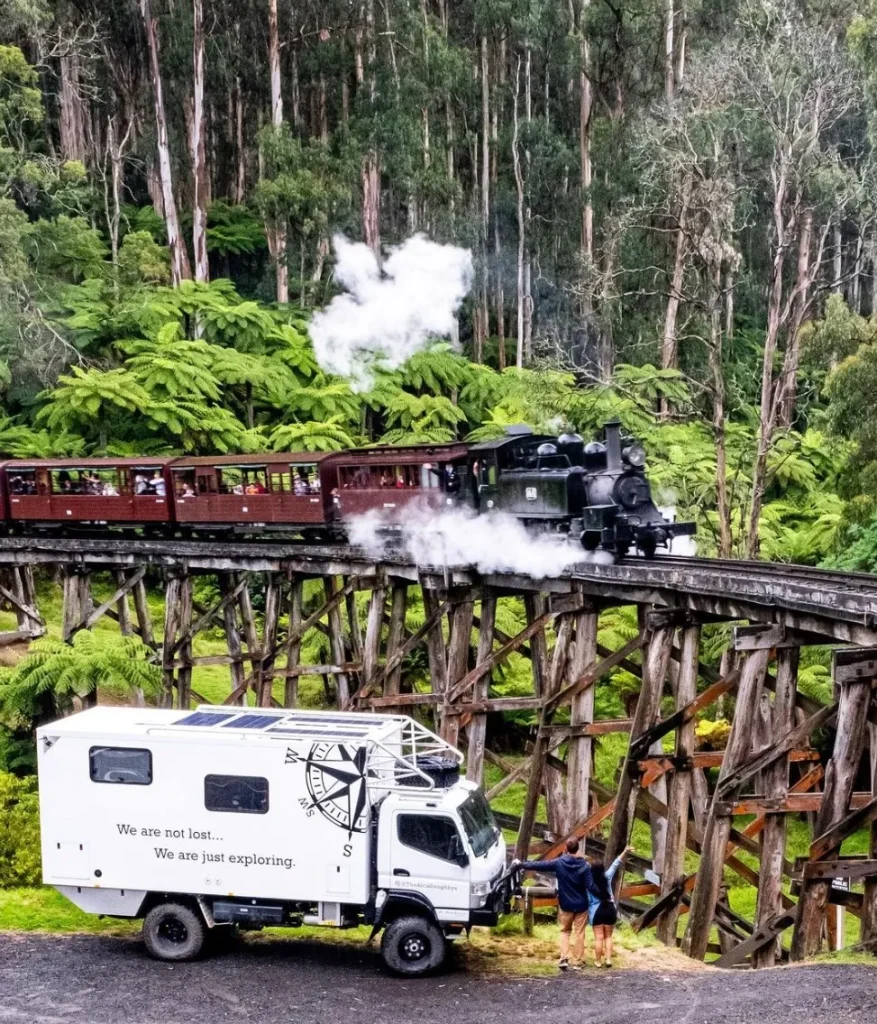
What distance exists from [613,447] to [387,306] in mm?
21350

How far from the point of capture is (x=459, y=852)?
440 inches

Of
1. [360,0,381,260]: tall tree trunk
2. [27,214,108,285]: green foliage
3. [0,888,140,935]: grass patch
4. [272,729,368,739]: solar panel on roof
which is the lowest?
[0,888,140,935]: grass patch

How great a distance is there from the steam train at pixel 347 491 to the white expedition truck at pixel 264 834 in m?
6.71

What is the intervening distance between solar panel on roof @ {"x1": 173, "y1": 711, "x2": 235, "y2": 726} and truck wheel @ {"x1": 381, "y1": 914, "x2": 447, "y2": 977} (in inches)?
101

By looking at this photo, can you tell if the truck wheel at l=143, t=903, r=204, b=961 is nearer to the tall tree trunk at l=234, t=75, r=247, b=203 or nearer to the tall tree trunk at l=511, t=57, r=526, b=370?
the tall tree trunk at l=511, t=57, r=526, b=370

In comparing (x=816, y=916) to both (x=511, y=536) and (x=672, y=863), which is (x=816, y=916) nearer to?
(x=672, y=863)

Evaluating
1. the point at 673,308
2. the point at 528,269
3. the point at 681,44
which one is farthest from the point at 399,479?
the point at 681,44

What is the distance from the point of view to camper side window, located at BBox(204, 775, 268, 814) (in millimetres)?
11273

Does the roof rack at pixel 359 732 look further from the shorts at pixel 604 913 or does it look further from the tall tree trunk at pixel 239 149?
the tall tree trunk at pixel 239 149

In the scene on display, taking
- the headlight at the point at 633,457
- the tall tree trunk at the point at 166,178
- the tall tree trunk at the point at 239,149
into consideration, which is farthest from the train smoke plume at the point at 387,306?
the headlight at the point at 633,457

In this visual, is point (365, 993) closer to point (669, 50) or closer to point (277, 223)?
point (277, 223)

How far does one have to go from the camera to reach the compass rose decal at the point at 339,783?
1117cm

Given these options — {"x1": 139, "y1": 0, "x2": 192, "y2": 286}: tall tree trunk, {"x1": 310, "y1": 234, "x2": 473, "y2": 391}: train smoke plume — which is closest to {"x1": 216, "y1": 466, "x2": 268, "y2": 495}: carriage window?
{"x1": 310, "y1": 234, "x2": 473, "y2": 391}: train smoke plume

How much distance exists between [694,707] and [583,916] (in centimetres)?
291
